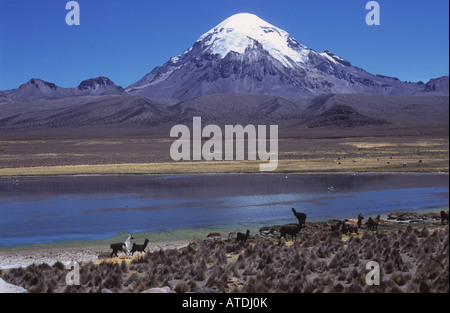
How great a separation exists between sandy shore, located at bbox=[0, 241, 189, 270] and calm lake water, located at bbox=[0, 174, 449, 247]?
1981mm

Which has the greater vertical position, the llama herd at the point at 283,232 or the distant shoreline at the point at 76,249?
the llama herd at the point at 283,232

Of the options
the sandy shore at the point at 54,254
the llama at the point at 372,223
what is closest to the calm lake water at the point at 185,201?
the sandy shore at the point at 54,254

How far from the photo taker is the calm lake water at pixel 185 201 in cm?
2261

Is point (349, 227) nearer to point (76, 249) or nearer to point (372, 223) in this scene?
point (372, 223)

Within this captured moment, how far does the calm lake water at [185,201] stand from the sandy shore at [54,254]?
6.50ft

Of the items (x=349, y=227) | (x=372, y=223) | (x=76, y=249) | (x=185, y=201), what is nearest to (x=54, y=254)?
(x=76, y=249)

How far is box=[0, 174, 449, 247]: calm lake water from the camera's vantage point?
890 inches

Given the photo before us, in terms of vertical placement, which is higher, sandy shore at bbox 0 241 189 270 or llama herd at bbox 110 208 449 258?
llama herd at bbox 110 208 449 258

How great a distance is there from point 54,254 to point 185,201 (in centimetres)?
1417
